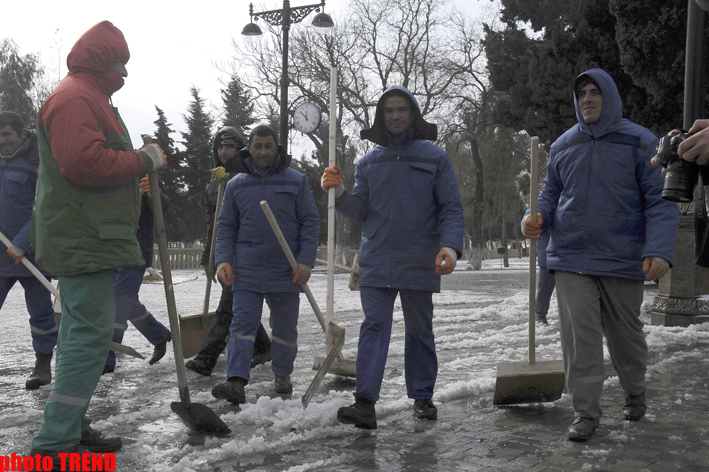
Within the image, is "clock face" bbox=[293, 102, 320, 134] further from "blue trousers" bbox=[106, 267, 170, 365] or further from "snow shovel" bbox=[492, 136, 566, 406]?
"snow shovel" bbox=[492, 136, 566, 406]

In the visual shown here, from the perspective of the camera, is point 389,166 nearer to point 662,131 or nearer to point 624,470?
point 624,470

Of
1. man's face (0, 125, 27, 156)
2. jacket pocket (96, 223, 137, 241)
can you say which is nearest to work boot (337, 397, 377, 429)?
jacket pocket (96, 223, 137, 241)

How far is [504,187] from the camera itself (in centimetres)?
4481

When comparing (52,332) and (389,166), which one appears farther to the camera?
(52,332)

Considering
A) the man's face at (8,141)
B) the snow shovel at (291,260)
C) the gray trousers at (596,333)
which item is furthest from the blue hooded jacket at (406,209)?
the man's face at (8,141)

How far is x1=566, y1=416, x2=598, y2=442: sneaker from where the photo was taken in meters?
3.76

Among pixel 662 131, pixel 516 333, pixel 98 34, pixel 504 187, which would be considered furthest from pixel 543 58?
pixel 504 187

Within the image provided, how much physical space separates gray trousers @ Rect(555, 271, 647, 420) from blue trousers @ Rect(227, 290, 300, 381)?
1930 mm

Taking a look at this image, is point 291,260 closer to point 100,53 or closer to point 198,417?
point 198,417

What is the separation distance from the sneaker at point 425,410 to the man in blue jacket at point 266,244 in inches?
45.2

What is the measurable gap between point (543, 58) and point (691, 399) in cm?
1296

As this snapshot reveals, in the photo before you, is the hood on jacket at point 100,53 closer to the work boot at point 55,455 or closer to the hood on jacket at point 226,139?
the work boot at point 55,455

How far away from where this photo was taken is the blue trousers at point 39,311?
544 centimetres

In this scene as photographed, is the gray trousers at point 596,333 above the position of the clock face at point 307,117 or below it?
below
